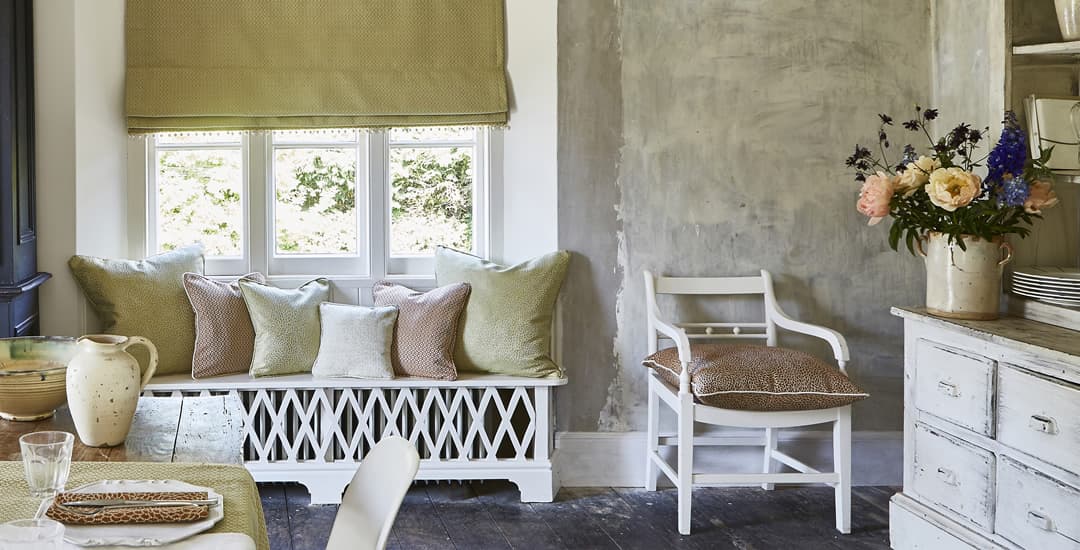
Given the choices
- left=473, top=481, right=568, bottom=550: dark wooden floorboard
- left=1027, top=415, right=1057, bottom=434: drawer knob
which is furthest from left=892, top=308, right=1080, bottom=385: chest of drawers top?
left=473, top=481, right=568, bottom=550: dark wooden floorboard

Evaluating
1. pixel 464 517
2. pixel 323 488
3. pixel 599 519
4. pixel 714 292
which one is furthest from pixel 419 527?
pixel 714 292

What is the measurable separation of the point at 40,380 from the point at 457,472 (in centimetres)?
193

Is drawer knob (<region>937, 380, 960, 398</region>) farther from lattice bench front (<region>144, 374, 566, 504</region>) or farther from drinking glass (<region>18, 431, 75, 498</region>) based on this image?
drinking glass (<region>18, 431, 75, 498</region>)

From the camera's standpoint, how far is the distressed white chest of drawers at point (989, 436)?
97.4 inches

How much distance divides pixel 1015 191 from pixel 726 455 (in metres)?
1.62

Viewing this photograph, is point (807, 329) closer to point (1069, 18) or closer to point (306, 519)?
point (1069, 18)

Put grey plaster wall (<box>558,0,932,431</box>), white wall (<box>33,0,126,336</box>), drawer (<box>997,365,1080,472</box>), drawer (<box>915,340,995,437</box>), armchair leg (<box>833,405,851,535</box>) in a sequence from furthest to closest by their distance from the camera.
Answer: grey plaster wall (<box>558,0,932,431</box>) < white wall (<box>33,0,126,336</box>) < armchair leg (<box>833,405,851,535</box>) < drawer (<box>915,340,995,437</box>) < drawer (<box>997,365,1080,472</box>)

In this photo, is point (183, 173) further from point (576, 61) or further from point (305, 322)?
point (576, 61)

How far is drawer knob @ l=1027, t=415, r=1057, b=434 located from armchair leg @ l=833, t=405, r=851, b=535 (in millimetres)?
838

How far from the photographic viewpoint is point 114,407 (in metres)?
1.88

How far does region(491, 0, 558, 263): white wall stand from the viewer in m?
3.89

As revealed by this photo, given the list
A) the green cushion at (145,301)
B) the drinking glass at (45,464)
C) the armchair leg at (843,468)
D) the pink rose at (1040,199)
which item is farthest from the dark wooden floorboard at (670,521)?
the drinking glass at (45,464)

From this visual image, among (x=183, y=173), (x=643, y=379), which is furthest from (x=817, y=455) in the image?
(x=183, y=173)

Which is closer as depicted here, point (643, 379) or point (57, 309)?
point (57, 309)
